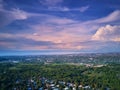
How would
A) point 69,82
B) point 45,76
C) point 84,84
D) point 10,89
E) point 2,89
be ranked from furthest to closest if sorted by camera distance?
point 45,76 < point 69,82 < point 84,84 < point 10,89 < point 2,89

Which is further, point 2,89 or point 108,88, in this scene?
point 108,88

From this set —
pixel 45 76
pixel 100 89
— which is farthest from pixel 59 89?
pixel 45 76

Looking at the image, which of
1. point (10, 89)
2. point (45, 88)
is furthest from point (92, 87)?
point (10, 89)

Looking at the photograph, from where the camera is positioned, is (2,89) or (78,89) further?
(78,89)

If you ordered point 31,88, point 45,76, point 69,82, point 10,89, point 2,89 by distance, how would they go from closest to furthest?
point 2,89, point 10,89, point 31,88, point 69,82, point 45,76

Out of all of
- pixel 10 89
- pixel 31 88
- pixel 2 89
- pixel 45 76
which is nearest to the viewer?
pixel 2 89

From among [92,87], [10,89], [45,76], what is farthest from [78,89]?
[45,76]

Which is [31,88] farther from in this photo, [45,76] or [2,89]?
[45,76]

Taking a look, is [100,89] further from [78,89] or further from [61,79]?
[61,79]

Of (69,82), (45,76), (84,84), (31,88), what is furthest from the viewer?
(45,76)
